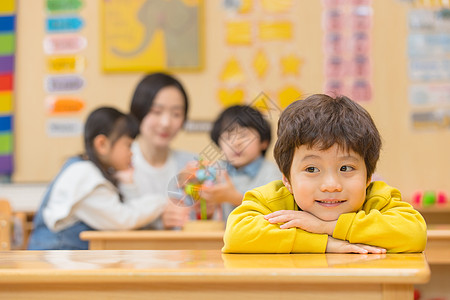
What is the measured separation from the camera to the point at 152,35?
13.7ft

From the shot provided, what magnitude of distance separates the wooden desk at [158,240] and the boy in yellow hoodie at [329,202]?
71 cm

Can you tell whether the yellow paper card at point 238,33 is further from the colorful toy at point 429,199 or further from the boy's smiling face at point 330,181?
the boy's smiling face at point 330,181

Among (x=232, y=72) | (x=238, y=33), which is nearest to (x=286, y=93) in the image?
(x=232, y=72)

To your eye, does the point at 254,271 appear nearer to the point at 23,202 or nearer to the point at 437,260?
the point at 437,260

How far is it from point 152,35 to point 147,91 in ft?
4.40

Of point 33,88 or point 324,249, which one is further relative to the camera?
point 33,88

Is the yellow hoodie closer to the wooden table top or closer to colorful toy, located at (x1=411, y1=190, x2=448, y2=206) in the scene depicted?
the wooden table top

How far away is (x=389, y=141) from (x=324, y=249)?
2856 mm

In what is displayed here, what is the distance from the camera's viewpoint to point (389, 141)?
397cm

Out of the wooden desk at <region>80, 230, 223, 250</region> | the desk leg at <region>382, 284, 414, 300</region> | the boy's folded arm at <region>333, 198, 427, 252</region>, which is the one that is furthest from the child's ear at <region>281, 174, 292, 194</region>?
→ the wooden desk at <region>80, 230, 223, 250</region>

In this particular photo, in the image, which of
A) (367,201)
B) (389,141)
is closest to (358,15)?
(389,141)

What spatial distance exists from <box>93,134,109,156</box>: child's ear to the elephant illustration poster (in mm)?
1460

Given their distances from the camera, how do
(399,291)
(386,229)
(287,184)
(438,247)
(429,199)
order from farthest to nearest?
1. (429,199)
2. (438,247)
3. (287,184)
4. (386,229)
5. (399,291)

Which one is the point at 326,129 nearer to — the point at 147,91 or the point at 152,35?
the point at 147,91
